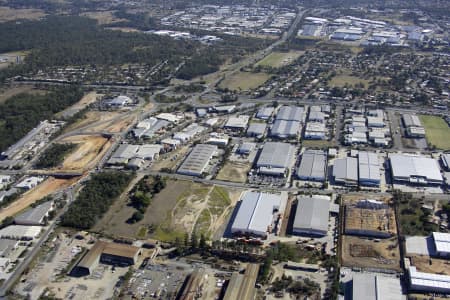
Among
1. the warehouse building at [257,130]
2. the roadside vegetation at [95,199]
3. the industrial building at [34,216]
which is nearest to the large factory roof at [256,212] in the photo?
the roadside vegetation at [95,199]

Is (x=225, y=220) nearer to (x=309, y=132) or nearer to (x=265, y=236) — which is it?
(x=265, y=236)

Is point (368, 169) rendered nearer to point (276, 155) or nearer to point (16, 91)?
point (276, 155)

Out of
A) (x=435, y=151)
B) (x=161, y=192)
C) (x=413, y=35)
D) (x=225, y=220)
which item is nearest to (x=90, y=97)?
(x=161, y=192)

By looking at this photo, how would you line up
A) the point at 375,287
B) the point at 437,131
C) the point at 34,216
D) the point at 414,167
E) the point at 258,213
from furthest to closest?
the point at 437,131 → the point at 414,167 → the point at 34,216 → the point at 258,213 → the point at 375,287

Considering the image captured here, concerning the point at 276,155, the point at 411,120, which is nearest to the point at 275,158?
the point at 276,155

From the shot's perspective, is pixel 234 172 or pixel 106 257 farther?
pixel 234 172

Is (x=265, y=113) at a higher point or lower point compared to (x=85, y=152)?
higher

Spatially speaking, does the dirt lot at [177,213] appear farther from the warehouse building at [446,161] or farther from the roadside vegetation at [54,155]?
the warehouse building at [446,161]
